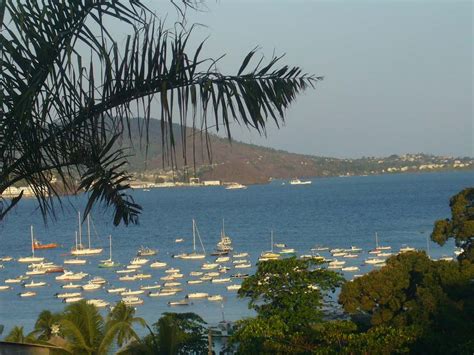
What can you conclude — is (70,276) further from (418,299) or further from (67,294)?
(418,299)

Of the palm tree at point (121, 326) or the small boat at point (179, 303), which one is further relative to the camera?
the small boat at point (179, 303)

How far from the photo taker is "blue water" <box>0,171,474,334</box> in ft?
164

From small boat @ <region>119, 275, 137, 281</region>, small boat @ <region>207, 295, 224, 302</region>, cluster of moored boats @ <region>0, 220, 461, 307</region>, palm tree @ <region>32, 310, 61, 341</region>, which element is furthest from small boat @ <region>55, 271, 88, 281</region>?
palm tree @ <region>32, 310, 61, 341</region>

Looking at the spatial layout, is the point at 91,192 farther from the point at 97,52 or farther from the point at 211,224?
the point at 211,224

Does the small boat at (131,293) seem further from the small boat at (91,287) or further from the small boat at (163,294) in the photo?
the small boat at (91,287)

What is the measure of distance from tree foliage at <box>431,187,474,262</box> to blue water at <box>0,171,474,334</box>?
10459 mm

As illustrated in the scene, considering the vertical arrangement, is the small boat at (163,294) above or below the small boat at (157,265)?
below

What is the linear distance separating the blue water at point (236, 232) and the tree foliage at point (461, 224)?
412 inches

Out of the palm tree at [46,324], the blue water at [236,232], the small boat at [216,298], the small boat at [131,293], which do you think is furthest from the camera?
the small boat at [131,293]

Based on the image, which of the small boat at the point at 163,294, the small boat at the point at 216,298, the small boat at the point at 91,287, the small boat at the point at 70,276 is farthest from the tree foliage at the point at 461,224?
the small boat at the point at 70,276

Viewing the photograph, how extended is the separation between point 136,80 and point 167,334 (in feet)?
52.7

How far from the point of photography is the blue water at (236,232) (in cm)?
4984

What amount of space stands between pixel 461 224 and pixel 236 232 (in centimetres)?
6776

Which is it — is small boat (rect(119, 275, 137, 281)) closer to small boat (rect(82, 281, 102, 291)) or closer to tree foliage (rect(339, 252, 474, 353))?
small boat (rect(82, 281, 102, 291))
